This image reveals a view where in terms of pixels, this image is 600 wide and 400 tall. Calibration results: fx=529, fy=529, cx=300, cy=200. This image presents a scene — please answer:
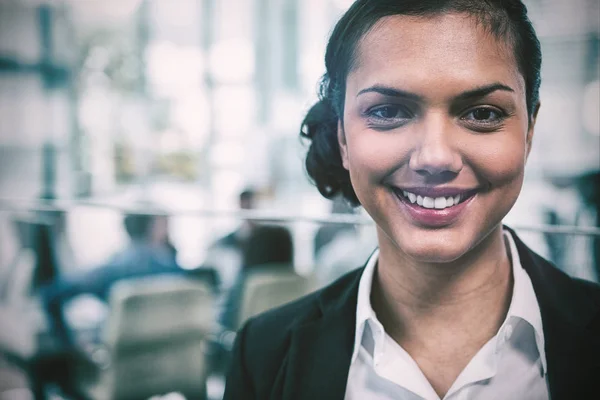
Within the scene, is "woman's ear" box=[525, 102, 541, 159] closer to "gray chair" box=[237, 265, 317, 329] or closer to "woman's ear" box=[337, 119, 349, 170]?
"woman's ear" box=[337, 119, 349, 170]

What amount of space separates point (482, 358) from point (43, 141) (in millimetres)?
Result: 5924

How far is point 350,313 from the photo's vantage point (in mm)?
898

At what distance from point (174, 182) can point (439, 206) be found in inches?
247

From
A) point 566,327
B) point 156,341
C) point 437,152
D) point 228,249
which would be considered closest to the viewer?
point 437,152

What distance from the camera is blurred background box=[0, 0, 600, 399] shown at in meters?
1.01

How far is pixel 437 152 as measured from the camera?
658mm

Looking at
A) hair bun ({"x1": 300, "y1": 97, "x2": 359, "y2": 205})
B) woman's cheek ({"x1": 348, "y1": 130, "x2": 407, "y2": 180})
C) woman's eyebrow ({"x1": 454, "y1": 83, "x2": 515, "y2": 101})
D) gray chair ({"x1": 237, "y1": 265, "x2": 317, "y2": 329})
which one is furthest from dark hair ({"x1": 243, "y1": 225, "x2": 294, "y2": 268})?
woman's eyebrow ({"x1": 454, "y1": 83, "x2": 515, "y2": 101})

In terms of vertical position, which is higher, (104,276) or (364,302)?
(364,302)

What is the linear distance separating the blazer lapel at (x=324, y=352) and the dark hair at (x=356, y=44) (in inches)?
7.7

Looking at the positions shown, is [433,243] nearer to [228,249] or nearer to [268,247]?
[268,247]

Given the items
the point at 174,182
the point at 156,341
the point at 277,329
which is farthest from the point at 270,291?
the point at 174,182

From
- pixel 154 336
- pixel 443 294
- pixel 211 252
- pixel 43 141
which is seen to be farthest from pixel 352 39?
pixel 43 141

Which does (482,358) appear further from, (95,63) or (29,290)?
(95,63)

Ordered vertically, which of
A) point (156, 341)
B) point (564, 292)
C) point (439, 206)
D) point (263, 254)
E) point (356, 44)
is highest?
point (356, 44)
